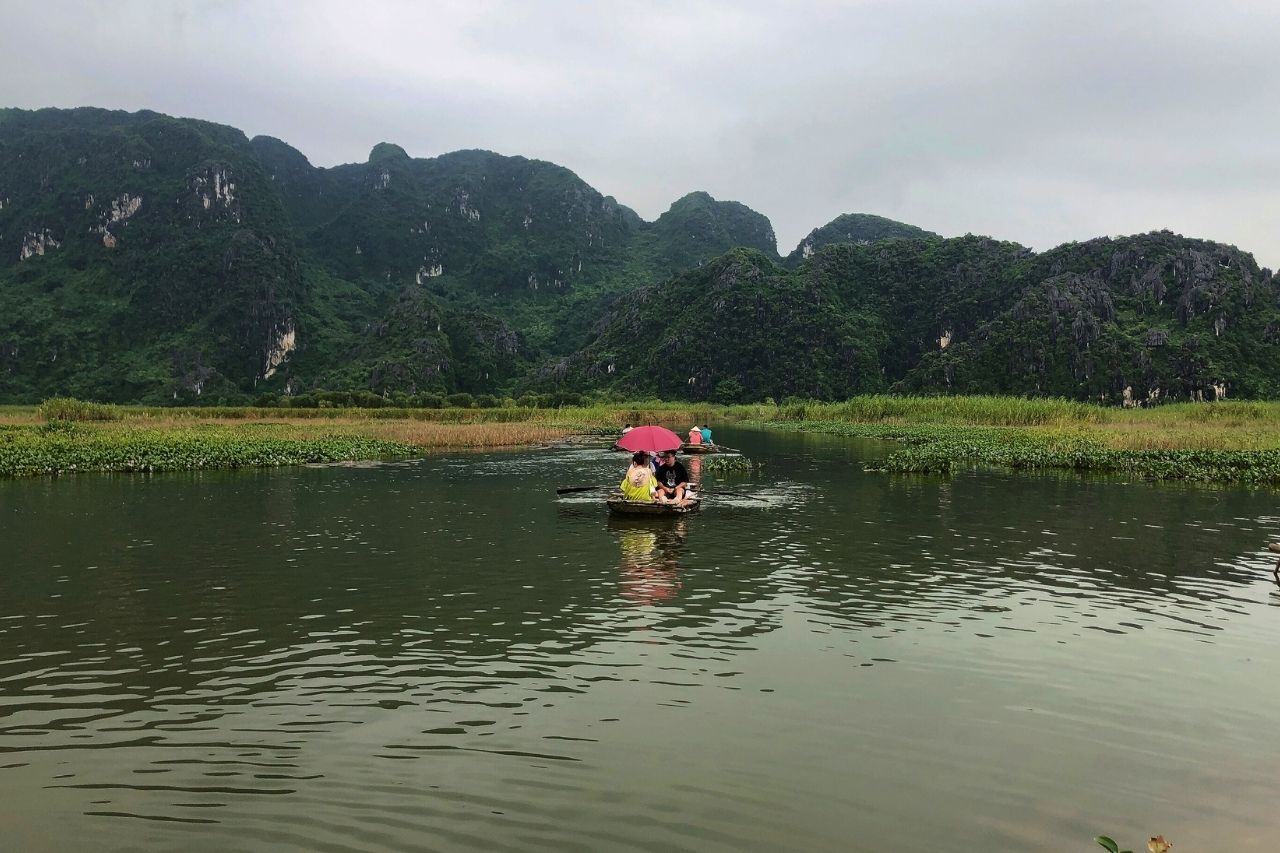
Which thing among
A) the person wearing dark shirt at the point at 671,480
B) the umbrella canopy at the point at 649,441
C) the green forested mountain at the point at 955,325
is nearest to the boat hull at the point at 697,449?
the person wearing dark shirt at the point at 671,480

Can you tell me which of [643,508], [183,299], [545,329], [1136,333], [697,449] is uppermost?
[183,299]

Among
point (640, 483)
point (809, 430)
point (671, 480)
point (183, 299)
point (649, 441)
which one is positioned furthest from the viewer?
point (183, 299)

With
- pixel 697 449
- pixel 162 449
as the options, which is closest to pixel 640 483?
pixel 697 449

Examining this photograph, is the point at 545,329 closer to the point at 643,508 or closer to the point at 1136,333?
the point at 1136,333

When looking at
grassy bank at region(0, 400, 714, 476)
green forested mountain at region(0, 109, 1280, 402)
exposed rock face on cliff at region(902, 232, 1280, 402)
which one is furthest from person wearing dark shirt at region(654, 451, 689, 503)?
green forested mountain at region(0, 109, 1280, 402)

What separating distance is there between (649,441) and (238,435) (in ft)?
90.8

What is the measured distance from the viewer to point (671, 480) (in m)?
19.6

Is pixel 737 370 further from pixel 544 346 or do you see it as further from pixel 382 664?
pixel 382 664

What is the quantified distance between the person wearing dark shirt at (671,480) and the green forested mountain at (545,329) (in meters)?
97.3

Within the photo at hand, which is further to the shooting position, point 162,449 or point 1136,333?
point 1136,333

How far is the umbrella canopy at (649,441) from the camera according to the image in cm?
1909

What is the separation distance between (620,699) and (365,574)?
273 inches

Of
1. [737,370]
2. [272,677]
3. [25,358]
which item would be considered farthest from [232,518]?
[25,358]

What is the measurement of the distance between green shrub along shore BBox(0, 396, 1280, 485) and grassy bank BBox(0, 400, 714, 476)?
0.07 metres
